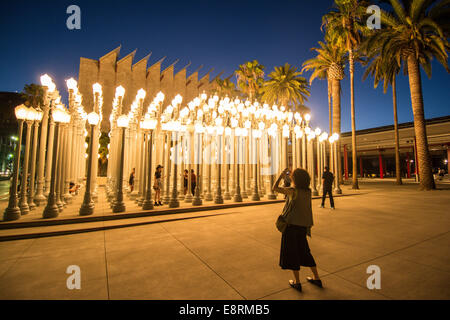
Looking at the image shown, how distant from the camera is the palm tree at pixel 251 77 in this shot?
31.6 meters

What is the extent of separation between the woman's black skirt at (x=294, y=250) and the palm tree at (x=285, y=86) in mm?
31783

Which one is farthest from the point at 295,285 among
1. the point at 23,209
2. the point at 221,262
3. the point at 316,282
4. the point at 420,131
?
the point at 420,131

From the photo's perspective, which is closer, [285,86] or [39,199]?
[39,199]

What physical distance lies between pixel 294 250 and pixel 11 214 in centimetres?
872

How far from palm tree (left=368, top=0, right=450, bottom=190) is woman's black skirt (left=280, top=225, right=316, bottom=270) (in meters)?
20.1

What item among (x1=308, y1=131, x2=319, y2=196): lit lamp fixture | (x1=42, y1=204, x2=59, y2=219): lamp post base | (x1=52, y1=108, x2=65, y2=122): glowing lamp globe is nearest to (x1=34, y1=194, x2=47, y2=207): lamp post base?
(x1=42, y1=204, x2=59, y2=219): lamp post base

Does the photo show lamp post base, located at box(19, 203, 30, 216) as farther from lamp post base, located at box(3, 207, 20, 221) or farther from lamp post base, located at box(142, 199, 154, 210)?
lamp post base, located at box(142, 199, 154, 210)

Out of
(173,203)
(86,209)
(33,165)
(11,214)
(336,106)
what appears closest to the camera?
(11,214)

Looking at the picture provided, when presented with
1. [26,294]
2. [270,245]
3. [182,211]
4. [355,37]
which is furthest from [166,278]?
[355,37]

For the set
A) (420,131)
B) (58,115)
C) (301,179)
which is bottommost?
(301,179)

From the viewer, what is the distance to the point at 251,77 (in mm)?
32062

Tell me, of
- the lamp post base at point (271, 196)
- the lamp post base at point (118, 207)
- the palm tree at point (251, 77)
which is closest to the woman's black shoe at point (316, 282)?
the lamp post base at point (118, 207)

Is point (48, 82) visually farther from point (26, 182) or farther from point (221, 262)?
point (221, 262)

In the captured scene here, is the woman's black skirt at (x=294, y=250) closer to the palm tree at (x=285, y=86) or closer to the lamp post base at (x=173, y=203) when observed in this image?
the lamp post base at (x=173, y=203)
